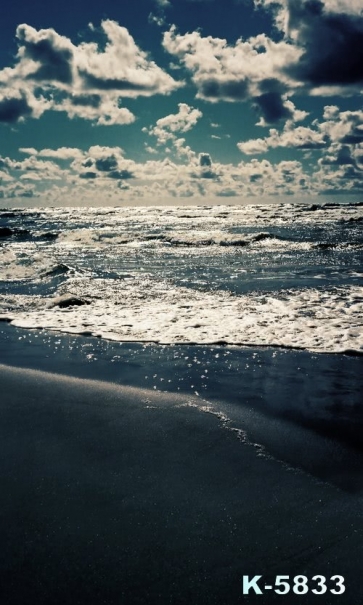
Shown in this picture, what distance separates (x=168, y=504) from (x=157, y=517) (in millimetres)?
150

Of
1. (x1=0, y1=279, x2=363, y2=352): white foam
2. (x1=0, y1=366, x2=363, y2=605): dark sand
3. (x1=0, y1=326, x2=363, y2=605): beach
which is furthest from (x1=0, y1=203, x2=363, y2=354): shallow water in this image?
(x1=0, y1=366, x2=363, y2=605): dark sand

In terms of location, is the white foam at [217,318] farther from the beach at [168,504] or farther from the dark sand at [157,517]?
the dark sand at [157,517]

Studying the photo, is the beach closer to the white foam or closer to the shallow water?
the white foam

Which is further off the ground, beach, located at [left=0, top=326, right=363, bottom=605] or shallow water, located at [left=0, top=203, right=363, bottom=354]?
shallow water, located at [left=0, top=203, right=363, bottom=354]

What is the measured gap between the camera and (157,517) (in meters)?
2.79

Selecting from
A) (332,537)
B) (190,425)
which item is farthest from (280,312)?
(332,537)

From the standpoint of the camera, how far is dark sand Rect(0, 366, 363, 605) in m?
2.29

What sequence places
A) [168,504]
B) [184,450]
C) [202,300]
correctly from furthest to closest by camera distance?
[202,300] < [184,450] < [168,504]

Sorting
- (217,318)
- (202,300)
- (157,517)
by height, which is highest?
(202,300)

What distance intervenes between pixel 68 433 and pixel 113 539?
1541mm

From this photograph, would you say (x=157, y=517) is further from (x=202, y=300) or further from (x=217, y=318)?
(x=202, y=300)

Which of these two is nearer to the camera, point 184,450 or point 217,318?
point 184,450

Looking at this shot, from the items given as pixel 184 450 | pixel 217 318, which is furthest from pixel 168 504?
pixel 217 318

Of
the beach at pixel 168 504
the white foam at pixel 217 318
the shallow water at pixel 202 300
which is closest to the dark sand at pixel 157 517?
the beach at pixel 168 504
